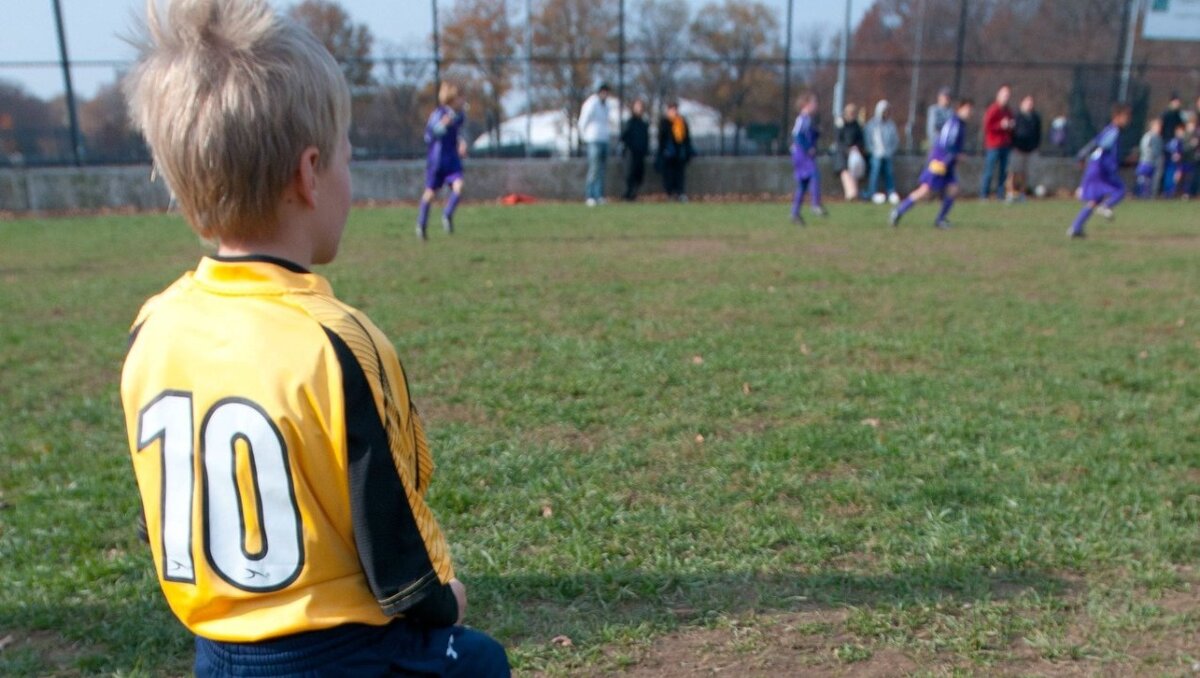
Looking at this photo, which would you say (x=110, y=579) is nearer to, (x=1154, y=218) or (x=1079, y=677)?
(x=1079, y=677)

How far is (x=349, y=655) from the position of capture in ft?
4.45

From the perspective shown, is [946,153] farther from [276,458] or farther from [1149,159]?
[276,458]

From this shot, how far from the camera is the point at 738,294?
26.6 feet

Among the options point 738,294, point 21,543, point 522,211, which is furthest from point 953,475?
point 522,211

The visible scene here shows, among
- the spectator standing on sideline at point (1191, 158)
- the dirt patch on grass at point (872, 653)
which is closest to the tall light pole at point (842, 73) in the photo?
the spectator standing on sideline at point (1191, 158)

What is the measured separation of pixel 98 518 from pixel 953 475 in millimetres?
3383

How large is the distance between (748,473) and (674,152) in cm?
1679

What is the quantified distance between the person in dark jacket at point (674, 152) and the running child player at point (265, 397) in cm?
1902

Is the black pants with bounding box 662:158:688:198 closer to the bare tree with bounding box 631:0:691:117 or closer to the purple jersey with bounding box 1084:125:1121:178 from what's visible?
the bare tree with bounding box 631:0:691:117

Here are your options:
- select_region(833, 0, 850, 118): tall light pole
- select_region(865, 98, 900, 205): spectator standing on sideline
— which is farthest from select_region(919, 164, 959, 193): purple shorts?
select_region(833, 0, 850, 118): tall light pole

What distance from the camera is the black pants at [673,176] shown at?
803 inches

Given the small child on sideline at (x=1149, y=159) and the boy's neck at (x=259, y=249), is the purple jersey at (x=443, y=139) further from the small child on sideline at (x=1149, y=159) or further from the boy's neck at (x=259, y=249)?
the small child on sideline at (x=1149, y=159)

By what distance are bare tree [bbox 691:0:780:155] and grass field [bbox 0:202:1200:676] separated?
43.6ft

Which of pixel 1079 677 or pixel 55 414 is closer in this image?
pixel 1079 677
